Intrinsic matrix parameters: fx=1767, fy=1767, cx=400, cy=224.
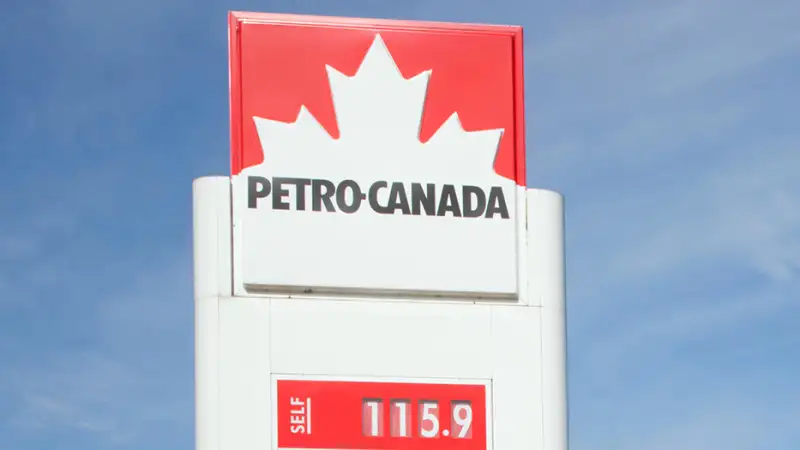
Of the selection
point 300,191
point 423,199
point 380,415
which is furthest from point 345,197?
point 380,415

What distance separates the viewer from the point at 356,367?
557 inches

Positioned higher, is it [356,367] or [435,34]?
[435,34]

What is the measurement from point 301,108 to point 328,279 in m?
1.44

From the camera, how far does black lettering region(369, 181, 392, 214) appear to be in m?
14.5

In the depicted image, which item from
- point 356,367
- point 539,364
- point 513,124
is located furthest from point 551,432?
point 513,124

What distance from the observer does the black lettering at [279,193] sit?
47.0 feet

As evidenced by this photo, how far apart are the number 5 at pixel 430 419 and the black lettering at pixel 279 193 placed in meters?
1.97

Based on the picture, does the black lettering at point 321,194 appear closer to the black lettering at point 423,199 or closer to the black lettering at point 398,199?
the black lettering at point 398,199

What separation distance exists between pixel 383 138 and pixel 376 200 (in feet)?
1.77

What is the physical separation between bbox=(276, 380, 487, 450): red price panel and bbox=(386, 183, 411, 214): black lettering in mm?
1444

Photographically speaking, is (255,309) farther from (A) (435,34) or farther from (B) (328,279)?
(A) (435,34)

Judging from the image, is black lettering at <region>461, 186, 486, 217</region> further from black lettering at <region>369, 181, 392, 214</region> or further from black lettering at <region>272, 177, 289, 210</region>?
black lettering at <region>272, 177, 289, 210</region>

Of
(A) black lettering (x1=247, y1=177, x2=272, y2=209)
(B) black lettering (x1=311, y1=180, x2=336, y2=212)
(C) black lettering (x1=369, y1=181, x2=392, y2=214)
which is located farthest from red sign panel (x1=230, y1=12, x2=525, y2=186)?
(C) black lettering (x1=369, y1=181, x2=392, y2=214)

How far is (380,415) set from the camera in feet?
46.4
